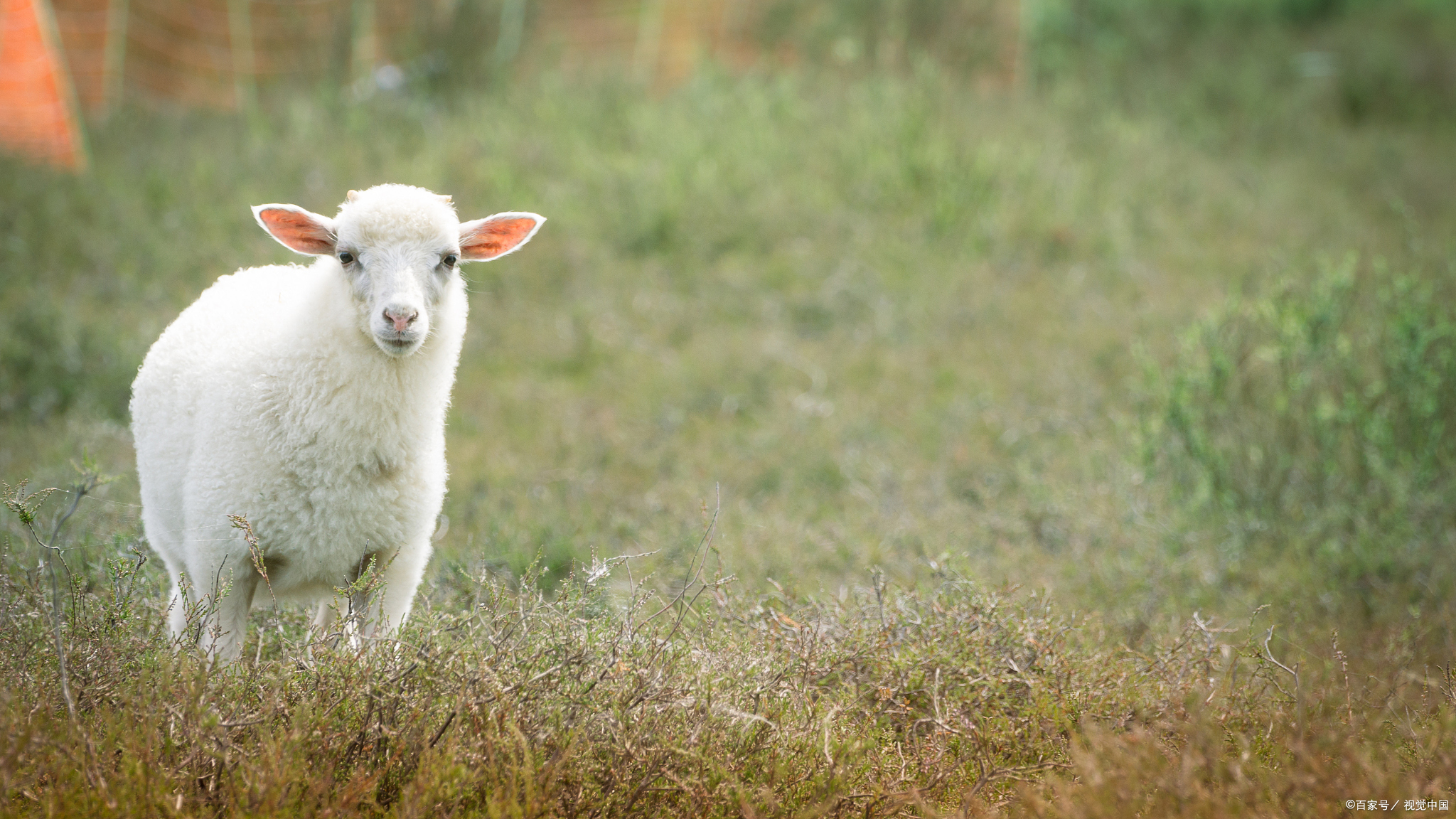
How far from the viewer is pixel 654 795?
2635 millimetres

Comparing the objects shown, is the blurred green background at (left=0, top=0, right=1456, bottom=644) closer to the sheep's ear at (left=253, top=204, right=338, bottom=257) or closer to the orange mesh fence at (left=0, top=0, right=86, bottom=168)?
the orange mesh fence at (left=0, top=0, right=86, bottom=168)

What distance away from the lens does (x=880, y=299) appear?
316 inches

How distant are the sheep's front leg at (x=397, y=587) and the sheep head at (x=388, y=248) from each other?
62 cm

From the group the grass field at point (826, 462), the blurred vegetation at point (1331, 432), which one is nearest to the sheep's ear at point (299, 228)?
the grass field at point (826, 462)

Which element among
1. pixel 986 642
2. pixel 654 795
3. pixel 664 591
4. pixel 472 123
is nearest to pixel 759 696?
pixel 654 795

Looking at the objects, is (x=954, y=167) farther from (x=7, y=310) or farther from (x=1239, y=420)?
(x=7, y=310)

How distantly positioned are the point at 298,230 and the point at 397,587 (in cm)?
111

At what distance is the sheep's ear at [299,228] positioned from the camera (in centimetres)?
316

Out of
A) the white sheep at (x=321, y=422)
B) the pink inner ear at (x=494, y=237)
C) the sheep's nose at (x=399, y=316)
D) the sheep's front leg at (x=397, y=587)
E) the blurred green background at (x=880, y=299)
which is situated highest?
the pink inner ear at (x=494, y=237)

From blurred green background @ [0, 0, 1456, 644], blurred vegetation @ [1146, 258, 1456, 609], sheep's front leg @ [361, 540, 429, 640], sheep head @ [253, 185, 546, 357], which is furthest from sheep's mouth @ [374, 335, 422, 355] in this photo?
blurred vegetation @ [1146, 258, 1456, 609]

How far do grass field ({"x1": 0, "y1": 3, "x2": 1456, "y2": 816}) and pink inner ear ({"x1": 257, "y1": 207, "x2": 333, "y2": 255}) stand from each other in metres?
1.06

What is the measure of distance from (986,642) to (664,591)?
4.27 feet

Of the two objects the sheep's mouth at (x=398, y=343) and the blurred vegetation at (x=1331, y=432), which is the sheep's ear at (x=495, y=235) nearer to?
the sheep's mouth at (x=398, y=343)

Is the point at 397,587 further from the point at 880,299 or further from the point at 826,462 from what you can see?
the point at 880,299
